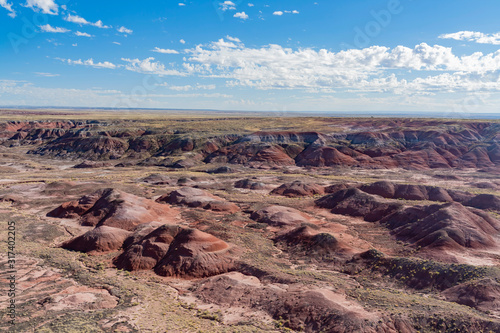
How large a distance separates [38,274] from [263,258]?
2166cm

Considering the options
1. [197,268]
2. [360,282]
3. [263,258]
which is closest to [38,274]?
[197,268]

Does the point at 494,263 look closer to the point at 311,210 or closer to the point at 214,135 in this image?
the point at 311,210

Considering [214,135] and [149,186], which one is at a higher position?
[214,135]

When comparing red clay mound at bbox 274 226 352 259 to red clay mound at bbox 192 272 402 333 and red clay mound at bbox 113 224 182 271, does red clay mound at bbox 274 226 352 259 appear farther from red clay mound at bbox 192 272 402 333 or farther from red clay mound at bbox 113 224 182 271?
red clay mound at bbox 113 224 182 271

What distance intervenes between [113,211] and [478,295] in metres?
44.1

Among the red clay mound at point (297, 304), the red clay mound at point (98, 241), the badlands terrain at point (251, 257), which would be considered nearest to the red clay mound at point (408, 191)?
the badlands terrain at point (251, 257)

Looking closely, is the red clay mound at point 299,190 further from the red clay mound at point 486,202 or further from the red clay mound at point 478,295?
the red clay mound at point 478,295

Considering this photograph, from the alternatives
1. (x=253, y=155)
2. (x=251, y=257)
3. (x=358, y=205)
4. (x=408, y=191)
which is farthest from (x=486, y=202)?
(x=253, y=155)

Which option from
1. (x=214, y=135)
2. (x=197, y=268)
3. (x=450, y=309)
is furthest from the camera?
(x=214, y=135)

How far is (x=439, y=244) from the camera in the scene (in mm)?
36469

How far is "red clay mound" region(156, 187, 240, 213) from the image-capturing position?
55441mm

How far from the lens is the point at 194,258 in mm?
32094

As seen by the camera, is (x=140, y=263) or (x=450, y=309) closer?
(x=450, y=309)

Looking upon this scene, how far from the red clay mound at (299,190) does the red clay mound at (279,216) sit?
15.1 meters
